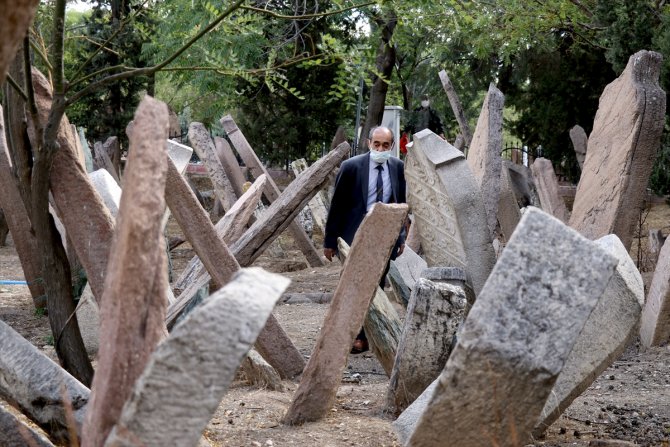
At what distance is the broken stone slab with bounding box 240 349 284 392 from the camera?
4.95m

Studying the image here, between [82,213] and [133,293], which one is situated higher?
[133,293]

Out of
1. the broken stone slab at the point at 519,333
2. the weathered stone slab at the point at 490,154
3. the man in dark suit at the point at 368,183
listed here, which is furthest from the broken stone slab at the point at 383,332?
the broken stone slab at the point at 519,333

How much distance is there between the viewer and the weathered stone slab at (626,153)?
6410 millimetres

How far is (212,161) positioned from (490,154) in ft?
16.3

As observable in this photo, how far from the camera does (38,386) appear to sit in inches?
125

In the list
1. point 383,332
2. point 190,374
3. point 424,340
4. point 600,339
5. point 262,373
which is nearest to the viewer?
point 190,374

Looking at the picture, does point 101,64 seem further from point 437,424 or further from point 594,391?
point 437,424

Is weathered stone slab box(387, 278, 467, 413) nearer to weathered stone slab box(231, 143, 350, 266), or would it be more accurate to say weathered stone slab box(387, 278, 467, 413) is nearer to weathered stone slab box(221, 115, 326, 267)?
weathered stone slab box(231, 143, 350, 266)

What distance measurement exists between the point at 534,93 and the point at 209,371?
1829 centimetres

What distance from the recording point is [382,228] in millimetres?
4254

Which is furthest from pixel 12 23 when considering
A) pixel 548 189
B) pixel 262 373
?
pixel 548 189

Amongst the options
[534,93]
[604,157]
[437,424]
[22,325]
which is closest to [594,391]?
[604,157]

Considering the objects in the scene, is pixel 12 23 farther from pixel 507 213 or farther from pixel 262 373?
pixel 507 213

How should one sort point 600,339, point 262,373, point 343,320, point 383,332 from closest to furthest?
point 600,339
point 343,320
point 262,373
point 383,332
